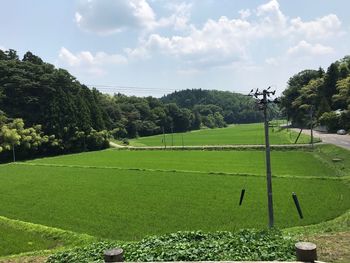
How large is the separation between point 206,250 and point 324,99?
6788 centimetres

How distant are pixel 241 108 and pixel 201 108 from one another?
3397 centimetres

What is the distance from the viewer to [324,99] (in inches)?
2749

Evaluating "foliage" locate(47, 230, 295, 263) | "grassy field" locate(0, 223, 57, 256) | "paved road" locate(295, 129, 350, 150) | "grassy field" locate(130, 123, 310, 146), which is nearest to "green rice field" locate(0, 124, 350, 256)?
"grassy field" locate(0, 223, 57, 256)

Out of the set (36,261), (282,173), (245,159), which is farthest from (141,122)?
(36,261)

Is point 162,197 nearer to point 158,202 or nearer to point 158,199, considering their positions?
point 158,199

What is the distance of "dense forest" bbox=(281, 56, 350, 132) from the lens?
61.6 m

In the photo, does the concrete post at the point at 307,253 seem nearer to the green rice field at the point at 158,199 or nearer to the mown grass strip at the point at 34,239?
the green rice field at the point at 158,199

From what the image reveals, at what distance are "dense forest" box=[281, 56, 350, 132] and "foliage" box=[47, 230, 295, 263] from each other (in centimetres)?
4564

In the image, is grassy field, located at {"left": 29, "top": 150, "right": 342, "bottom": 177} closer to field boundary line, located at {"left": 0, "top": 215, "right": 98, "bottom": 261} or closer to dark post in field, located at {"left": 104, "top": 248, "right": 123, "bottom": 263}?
field boundary line, located at {"left": 0, "top": 215, "right": 98, "bottom": 261}

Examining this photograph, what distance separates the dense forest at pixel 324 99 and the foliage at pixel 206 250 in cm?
4564

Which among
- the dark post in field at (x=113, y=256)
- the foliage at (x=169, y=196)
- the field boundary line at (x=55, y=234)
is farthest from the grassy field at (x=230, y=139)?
the dark post in field at (x=113, y=256)

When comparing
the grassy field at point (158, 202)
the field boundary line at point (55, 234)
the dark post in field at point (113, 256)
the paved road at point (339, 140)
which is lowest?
the grassy field at point (158, 202)

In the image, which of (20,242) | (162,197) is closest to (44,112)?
(162,197)

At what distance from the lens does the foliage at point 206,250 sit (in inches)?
292
